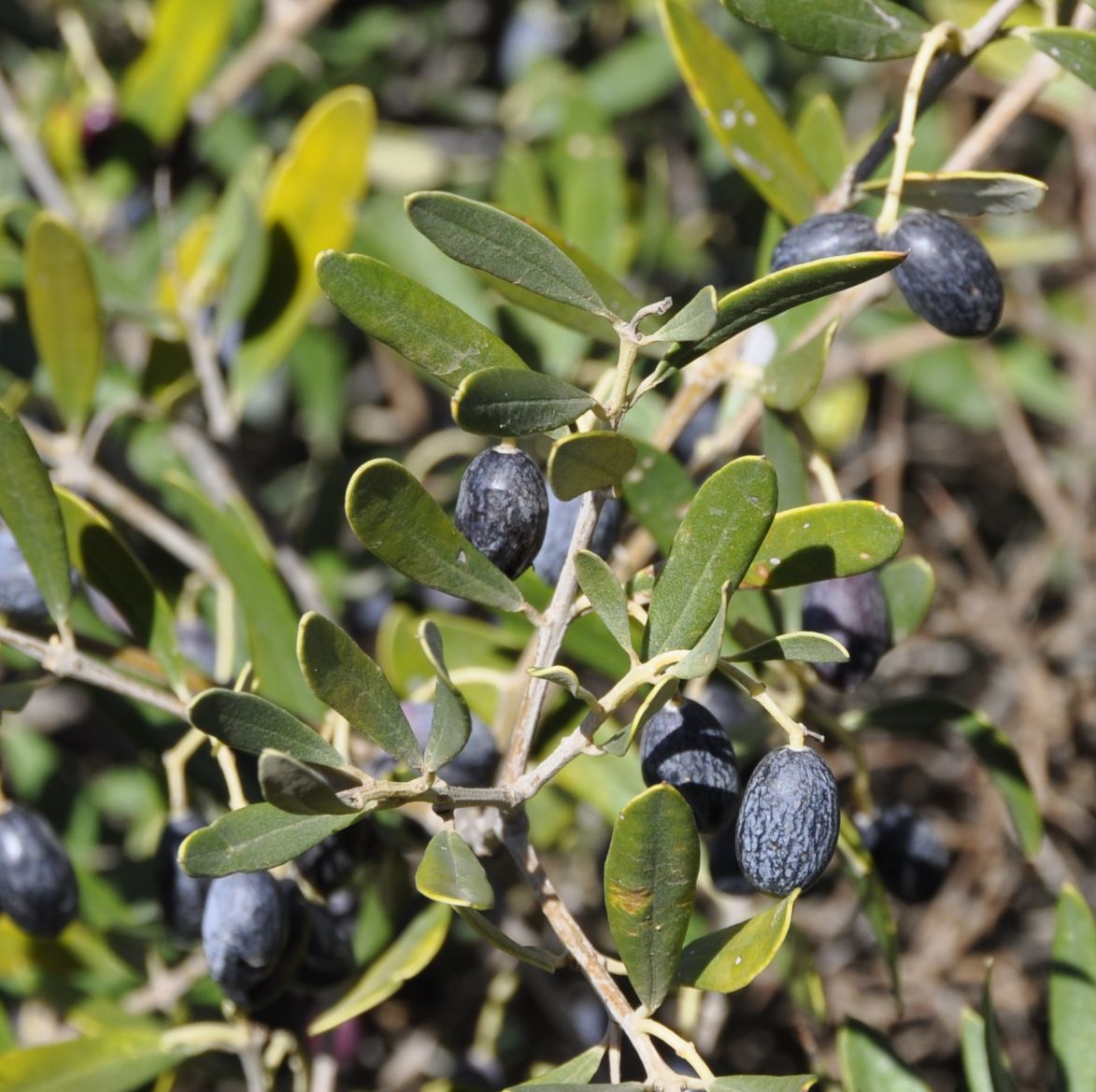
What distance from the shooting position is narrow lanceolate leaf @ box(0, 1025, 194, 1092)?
101cm

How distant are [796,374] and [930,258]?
125 millimetres

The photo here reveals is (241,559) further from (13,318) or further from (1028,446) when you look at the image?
(1028,446)

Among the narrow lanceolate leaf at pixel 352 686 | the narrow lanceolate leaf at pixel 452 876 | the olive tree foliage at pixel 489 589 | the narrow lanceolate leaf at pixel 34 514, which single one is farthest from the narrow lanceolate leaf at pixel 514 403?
the narrow lanceolate leaf at pixel 34 514

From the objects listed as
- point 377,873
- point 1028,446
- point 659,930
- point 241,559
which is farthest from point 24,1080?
point 1028,446

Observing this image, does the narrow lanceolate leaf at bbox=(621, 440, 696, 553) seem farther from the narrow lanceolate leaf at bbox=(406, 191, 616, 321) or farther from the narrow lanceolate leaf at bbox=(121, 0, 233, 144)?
the narrow lanceolate leaf at bbox=(121, 0, 233, 144)

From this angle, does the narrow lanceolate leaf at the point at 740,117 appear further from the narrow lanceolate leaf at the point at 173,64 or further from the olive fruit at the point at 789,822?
the narrow lanceolate leaf at the point at 173,64

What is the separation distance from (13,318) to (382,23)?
872mm

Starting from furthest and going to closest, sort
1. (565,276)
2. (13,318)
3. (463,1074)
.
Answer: (13,318)
(463,1074)
(565,276)

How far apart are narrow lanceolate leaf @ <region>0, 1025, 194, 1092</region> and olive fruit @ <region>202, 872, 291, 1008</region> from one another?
0.69 ft

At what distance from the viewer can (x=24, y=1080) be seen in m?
0.99

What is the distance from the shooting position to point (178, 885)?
98cm

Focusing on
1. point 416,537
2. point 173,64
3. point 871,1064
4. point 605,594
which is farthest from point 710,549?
point 173,64

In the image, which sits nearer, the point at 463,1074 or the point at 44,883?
the point at 44,883

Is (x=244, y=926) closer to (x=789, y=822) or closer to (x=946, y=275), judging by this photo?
(x=789, y=822)
